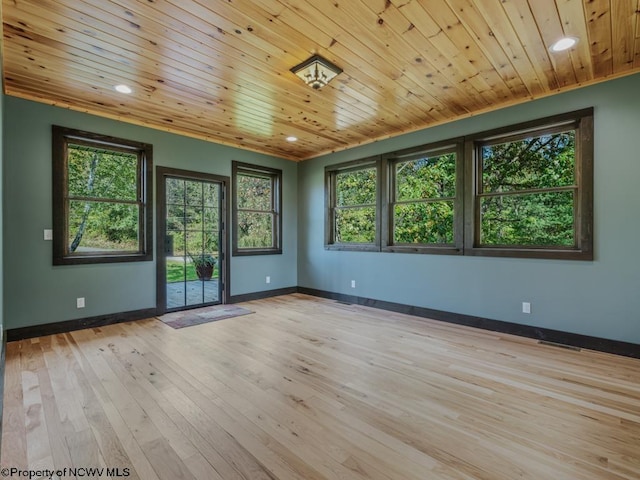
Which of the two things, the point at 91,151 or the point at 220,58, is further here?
the point at 91,151

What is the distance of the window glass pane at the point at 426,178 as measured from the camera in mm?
4250

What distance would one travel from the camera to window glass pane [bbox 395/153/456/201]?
4.25 metres

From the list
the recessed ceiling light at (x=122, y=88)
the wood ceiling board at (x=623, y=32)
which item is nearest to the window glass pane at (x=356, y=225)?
the wood ceiling board at (x=623, y=32)

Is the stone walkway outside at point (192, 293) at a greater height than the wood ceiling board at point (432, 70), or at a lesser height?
lesser

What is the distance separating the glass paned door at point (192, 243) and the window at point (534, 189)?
12.4ft

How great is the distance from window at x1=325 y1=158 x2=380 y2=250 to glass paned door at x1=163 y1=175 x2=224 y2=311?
1919mm

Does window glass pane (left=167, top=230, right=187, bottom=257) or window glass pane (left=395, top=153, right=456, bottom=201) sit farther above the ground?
window glass pane (left=395, top=153, right=456, bottom=201)

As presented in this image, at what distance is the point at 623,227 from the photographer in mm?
2992

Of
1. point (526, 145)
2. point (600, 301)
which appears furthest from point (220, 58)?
point (600, 301)

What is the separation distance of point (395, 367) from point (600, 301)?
2.20 m

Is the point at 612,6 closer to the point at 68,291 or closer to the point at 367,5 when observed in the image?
the point at 367,5

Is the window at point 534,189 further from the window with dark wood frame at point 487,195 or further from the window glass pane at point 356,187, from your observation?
the window glass pane at point 356,187

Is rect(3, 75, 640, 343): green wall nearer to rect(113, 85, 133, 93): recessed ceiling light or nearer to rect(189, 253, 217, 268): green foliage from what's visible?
rect(189, 253, 217, 268): green foliage

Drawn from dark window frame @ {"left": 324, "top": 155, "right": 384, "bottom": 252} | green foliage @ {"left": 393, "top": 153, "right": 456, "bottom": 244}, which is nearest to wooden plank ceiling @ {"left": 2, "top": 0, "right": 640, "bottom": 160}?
green foliage @ {"left": 393, "top": 153, "right": 456, "bottom": 244}
